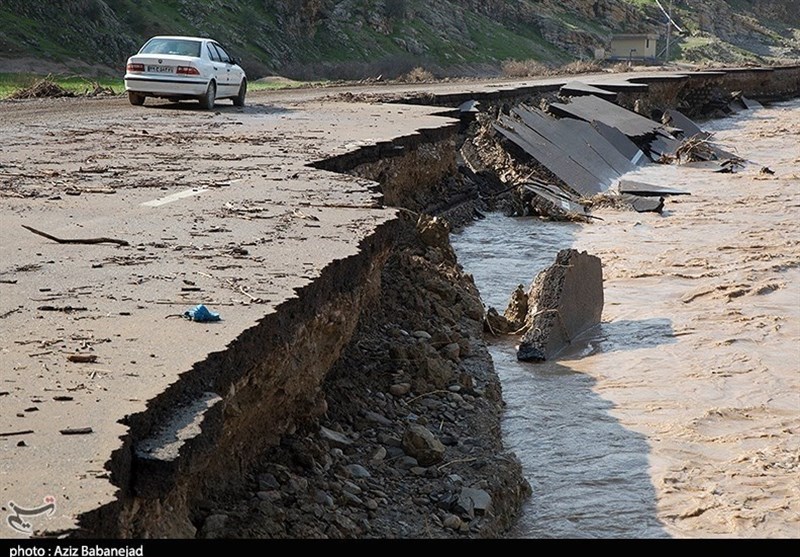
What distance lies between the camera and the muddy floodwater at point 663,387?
6742mm

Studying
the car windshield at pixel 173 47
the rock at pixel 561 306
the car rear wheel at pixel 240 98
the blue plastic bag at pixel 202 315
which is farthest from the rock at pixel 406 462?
the car rear wheel at pixel 240 98

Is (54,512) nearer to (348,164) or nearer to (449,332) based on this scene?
(449,332)

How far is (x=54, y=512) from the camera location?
3.27 metres

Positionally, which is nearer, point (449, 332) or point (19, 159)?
point (449, 332)

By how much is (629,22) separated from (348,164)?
80.5 meters

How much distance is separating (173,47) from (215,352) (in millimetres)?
16891

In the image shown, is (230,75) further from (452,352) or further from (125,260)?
(125,260)

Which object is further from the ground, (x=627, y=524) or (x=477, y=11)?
(x=477, y=11)

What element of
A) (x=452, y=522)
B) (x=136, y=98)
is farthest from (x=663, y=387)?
(x=136, y=98)

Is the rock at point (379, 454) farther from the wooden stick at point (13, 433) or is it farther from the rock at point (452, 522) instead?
the wooden stick at point (13, 433)

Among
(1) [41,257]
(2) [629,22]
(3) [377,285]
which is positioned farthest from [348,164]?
(2) [629,22]

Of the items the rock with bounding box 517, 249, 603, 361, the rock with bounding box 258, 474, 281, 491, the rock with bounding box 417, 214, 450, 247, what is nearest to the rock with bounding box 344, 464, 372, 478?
the rock with bounding box 258, 474, 281, 491

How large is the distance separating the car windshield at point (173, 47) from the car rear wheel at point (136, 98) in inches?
31.7

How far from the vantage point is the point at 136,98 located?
66.2ft
